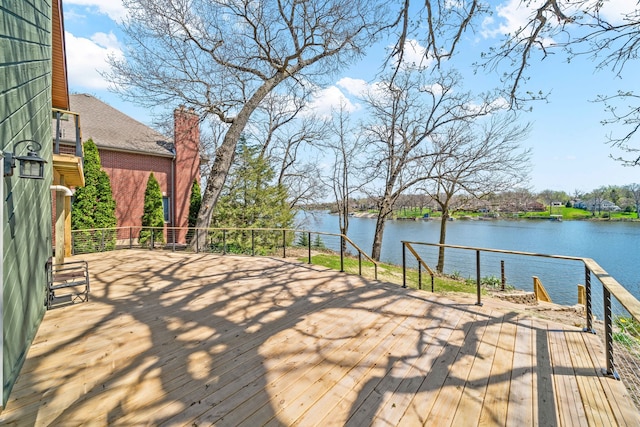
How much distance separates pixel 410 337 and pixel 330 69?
393 inches

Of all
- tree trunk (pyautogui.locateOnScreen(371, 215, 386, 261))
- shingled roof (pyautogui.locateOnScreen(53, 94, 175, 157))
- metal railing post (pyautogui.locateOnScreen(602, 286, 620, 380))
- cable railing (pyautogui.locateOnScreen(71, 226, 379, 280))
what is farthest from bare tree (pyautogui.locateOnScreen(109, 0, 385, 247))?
metal railing post (pyautogui.locateOnScreen(602, 286, 620, 380))

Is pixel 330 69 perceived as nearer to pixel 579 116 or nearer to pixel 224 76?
pixel 224 76

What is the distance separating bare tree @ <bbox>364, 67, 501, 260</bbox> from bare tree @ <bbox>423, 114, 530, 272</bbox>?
1.29ft

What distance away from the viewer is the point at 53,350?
267 cm

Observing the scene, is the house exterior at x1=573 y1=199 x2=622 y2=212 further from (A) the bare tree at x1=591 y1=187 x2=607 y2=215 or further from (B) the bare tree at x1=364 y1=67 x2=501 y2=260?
(B) the bare tree at x1=364 y1=67 x2=501 y2=260

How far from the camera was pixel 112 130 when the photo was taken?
41.5ft

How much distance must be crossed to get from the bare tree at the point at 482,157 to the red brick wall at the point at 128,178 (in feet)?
41.2

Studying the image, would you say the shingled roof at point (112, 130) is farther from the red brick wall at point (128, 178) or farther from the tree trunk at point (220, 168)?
the tree trunk at point (220, 168)

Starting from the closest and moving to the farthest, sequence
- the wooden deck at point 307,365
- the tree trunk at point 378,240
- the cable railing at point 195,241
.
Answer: the wooden deck at point 307,365, the cable railing at point 195,241, the tree trunk at point 378,240

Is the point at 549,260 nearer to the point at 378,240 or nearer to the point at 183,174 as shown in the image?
the point at 378,240

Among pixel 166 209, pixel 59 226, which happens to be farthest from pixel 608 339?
pixel 166 209

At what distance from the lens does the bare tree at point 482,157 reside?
1096cm

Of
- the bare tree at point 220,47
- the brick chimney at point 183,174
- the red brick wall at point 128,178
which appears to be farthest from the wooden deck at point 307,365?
the brick chimney at point 183,174

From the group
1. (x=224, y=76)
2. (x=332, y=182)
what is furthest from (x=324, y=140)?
(x=224, y=76)
